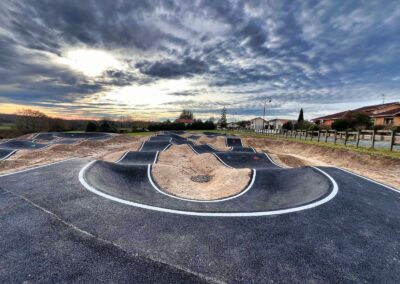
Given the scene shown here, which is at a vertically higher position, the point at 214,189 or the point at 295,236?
the point at 295,236

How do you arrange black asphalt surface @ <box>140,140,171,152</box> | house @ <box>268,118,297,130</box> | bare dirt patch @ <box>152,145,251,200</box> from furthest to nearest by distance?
1. house @ <box>268,118,297,130</box>
2. black asphalt surface @ <box>140,140,171,152</box>
3. bare dirt patch @ <box>152,145,251,200</box>

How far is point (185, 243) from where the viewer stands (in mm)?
3598

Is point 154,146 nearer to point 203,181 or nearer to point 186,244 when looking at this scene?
point 203,181

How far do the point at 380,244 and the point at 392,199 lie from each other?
12.3ft

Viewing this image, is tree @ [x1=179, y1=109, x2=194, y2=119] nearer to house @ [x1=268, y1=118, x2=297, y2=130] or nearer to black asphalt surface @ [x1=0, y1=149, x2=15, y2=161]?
house @ [x1=268, y1=118, x2=297, y2=130]

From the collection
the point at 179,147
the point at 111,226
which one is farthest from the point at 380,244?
the point at 179,147

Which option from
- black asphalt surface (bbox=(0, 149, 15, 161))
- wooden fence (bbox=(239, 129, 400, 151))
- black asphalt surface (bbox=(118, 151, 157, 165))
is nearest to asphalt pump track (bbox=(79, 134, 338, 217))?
black asphalt surface (bbox=(118, 151, 157, 165))

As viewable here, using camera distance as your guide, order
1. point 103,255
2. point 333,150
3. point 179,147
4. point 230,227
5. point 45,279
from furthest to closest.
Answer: point 179,147, point 333,150, point 230,227, point 103,255, point 45,279

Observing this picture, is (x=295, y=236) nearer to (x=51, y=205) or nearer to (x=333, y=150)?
(x=51, y=205)

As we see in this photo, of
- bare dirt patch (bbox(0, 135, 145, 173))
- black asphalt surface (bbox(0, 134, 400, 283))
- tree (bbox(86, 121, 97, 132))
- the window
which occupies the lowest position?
bare dirt patch (bbox(0, 135, 145, 173))

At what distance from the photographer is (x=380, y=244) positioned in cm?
382

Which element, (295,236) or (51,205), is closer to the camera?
(295,236)

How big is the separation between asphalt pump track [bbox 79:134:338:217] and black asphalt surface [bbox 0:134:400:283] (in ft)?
1.23

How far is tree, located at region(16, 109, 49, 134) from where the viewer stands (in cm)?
5573
